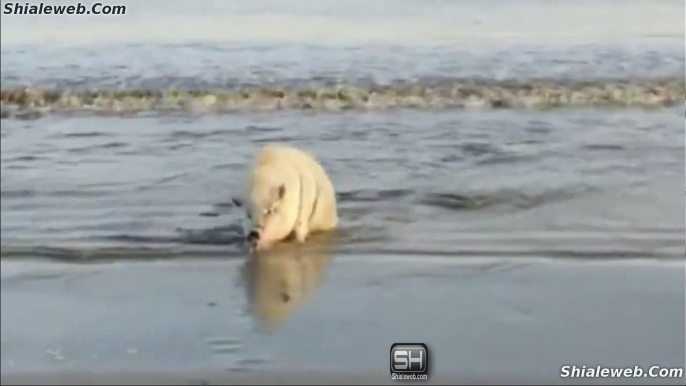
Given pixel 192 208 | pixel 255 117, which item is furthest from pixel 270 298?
pixel 255 117

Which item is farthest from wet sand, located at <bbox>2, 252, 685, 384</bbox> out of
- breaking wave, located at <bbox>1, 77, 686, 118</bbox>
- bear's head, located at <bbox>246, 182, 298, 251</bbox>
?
breaking wave, located at <bbox>1, 77, 686, 118</bbox>

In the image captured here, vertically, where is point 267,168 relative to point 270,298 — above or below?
above

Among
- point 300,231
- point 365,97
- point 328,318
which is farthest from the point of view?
point 365,97

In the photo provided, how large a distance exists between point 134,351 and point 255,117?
5.22 metres

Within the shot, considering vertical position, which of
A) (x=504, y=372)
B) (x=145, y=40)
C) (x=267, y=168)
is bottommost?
(x=504, y=372)

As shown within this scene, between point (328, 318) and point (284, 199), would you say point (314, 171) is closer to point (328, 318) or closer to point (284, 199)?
point (284, 199)

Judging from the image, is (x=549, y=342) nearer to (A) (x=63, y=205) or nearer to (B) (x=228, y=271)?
(B) (x=228, y=271)

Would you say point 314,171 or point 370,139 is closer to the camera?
point 314,171

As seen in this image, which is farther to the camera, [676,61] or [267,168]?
[676,61]

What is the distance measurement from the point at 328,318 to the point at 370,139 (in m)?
3.86

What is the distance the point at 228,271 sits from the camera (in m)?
5.42

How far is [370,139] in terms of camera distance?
8492mm

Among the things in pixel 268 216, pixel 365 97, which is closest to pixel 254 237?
pixel 268 216

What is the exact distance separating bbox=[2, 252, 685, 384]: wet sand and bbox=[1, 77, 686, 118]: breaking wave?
4.27 metres
